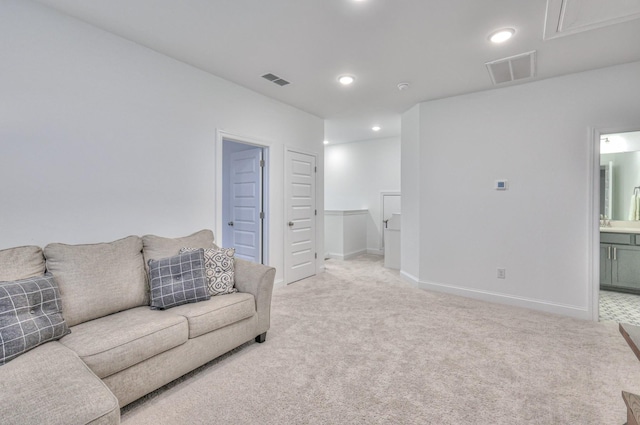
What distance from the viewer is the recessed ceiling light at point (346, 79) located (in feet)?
10.9

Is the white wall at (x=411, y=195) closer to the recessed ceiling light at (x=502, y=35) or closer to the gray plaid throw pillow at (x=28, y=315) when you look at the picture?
the recessed ceiling light at (x=502, y=35)

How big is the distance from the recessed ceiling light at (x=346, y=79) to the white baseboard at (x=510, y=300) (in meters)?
2.87

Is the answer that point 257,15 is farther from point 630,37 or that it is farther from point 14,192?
point 630,37

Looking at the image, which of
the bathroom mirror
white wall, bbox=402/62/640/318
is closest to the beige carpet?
white wall, bbox=402/62/640/318

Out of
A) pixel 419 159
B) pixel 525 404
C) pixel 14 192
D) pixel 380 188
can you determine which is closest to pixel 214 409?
pixel 525 404

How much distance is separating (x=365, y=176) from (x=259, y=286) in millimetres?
4997

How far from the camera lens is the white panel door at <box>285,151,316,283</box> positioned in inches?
173

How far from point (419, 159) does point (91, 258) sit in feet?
12.8

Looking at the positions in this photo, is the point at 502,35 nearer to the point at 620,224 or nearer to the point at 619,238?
the point at 619,238

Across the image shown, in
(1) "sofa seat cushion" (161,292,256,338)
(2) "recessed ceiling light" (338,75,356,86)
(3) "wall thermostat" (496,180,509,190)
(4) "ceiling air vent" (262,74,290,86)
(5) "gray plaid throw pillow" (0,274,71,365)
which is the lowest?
Result: (1) "sofa seat cushion" (161,292,256,338)

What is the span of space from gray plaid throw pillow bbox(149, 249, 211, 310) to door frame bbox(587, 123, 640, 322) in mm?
3887

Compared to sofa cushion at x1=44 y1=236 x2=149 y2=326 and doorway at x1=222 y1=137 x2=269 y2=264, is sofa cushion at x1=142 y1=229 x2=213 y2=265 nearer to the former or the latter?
sofa cushion at x1=44 y1=236 x2=149 y2=326

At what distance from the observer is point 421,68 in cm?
313

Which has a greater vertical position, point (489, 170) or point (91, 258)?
point (489, 170)
